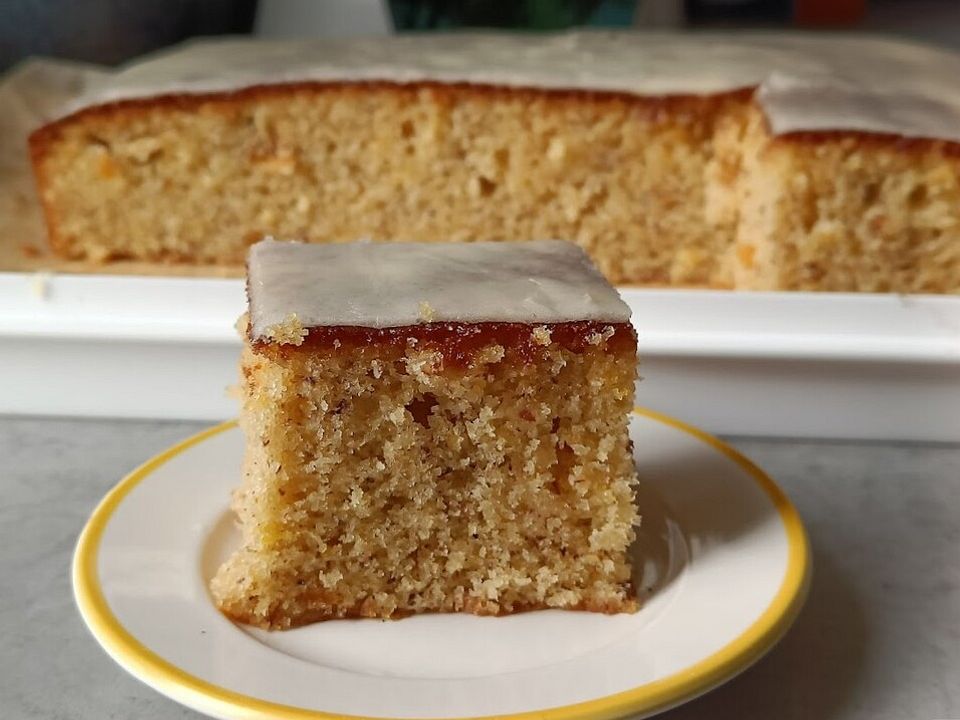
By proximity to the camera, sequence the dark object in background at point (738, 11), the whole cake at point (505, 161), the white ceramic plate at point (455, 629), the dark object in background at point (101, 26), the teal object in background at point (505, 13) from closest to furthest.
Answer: the white ceramic plate at point (455, 629) → the whole cake at point (505, 161) → the dark object in background at point (101, 26) → the teal object in background at point (505, 13) → the dark object in background at point (738, 11)

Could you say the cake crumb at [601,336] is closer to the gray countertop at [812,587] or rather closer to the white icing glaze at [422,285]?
the white icing glaze at [422,285]

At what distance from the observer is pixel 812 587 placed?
0.92m

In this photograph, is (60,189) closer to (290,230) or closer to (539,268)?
(290,230)

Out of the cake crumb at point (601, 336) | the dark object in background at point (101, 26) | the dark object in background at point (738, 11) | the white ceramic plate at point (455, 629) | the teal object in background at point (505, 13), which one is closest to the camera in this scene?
the white ceramic plate at point (455, 629)

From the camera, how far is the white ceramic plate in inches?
25.8

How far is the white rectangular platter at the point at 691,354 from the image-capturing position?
1.14m

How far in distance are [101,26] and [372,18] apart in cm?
61

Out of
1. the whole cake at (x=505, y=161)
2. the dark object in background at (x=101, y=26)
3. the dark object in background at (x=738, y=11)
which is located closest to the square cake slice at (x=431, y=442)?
the whole cake at (x=505, y=161)

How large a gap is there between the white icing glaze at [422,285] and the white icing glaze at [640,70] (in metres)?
0.62

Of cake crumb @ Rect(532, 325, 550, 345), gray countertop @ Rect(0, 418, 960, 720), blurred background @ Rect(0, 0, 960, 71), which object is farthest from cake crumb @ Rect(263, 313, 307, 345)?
blurred background @ Rect(0, 0, 960, 71)

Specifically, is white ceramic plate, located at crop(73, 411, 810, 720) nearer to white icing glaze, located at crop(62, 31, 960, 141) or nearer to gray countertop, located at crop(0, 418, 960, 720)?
gray countertop, located at crop(0, 418, 960, 720)

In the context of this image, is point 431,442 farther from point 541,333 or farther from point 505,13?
point 505,13

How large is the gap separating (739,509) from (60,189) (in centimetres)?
113

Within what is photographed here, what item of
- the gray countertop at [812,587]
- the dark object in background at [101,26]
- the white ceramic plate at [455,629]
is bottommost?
the gray countertop at [812,587]
